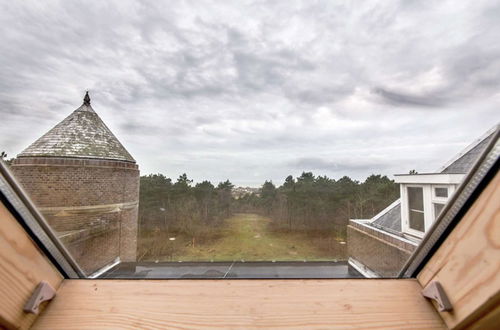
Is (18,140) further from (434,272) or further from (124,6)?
(434,272)

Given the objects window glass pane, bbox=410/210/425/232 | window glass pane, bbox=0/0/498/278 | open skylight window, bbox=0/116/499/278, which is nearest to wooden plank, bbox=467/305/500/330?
open skylight window, bbox=0/116/499/278

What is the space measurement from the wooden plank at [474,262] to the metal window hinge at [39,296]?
87 centimetres

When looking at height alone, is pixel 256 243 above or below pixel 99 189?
below

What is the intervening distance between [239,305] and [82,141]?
579 centimetres

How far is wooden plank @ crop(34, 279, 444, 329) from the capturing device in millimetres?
467

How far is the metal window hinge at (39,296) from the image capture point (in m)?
0.44

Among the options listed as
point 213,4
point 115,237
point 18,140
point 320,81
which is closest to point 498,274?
point 18,140

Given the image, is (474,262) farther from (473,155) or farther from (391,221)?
(391,221)

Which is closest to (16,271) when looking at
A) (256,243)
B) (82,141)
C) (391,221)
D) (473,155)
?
(473,155)

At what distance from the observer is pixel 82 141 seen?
4859 millimetres

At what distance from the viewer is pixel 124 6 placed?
112 centimetres

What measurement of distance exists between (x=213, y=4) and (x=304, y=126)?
2.39 meters

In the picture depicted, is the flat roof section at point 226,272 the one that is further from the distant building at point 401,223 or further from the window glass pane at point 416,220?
the window glass pane at point 416,220

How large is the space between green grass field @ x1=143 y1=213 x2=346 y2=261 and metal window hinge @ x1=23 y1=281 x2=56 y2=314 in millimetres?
2394
